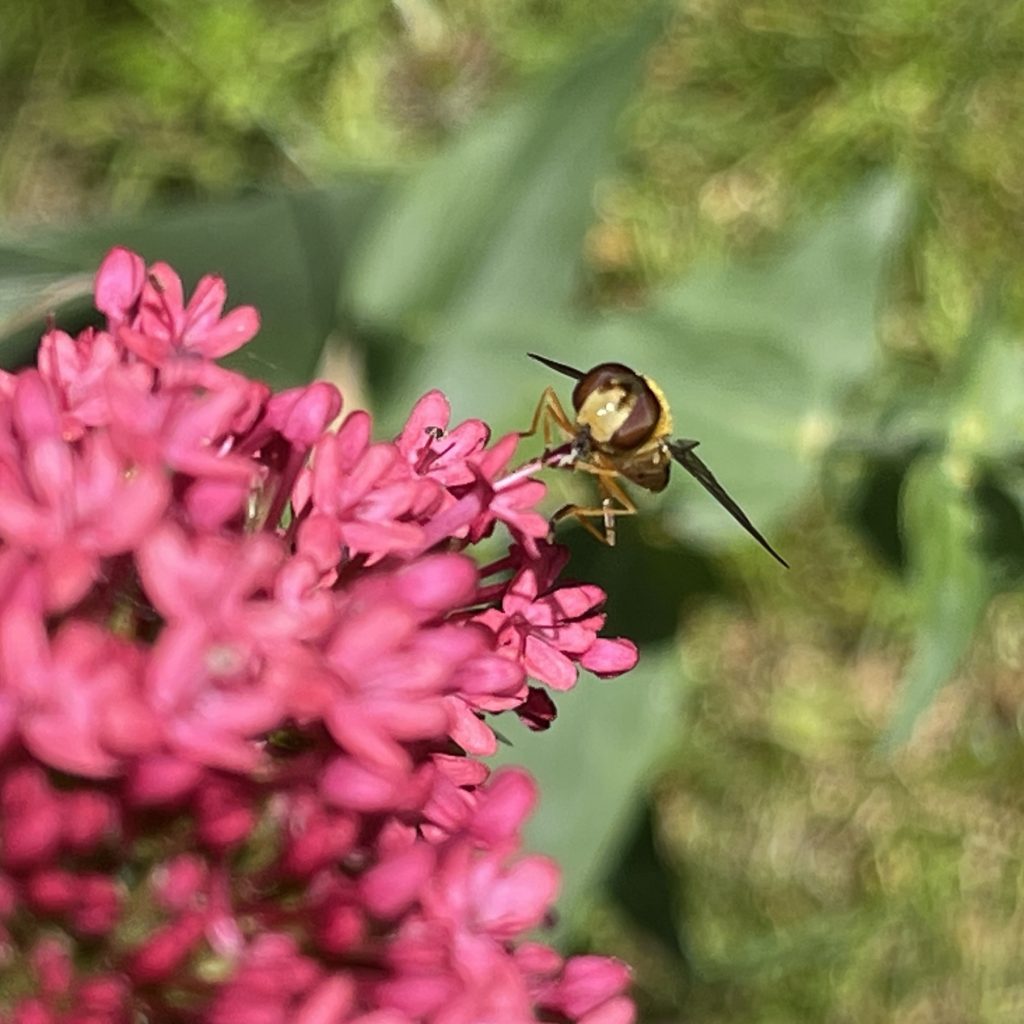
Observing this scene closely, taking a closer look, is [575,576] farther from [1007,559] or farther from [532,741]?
[1007,559]

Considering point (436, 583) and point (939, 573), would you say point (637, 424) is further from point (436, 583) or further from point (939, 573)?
point (939, 573)

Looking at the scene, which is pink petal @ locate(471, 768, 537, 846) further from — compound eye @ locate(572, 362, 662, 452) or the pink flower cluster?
compound eye @ locate(572, 362, 662, 452)

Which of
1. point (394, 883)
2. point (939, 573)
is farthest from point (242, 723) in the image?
point (939, 573)

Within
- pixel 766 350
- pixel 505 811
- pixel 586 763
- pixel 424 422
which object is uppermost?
pixel 766 350

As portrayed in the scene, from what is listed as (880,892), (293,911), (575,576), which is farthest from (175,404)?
(880,892)

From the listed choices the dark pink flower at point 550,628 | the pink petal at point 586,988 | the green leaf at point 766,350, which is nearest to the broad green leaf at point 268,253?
the green leaf at point 766,350

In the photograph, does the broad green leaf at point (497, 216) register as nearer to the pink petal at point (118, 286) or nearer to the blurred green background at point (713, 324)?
the blurred green background at point (713, 324)
